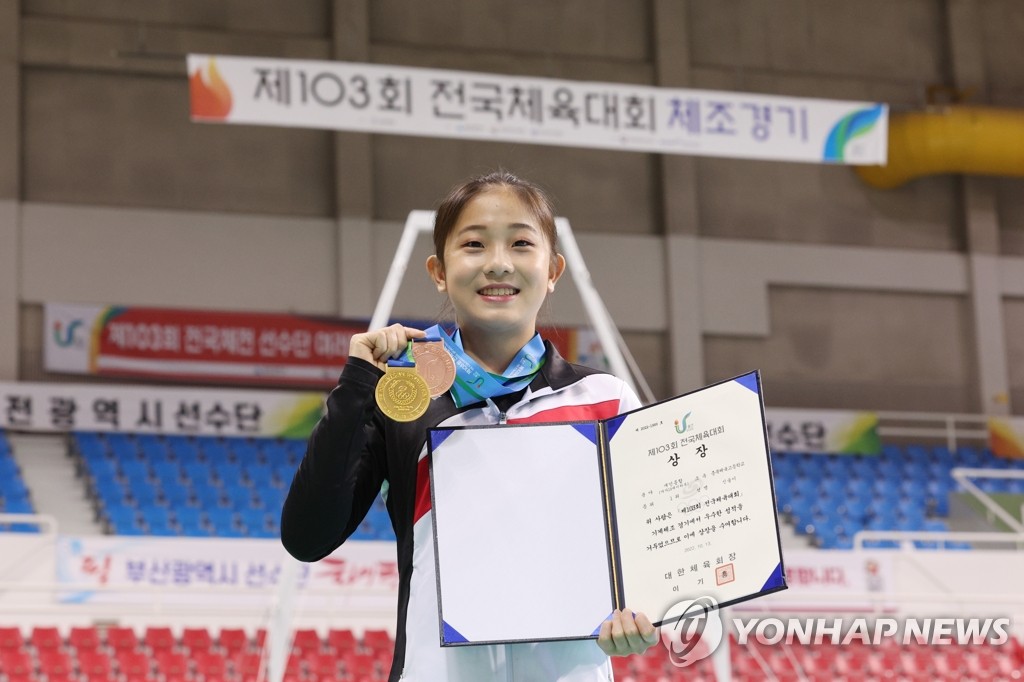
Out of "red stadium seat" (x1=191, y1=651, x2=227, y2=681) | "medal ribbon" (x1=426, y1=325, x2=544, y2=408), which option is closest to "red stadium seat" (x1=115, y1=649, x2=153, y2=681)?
"red stadium seat" (x1=191, y1=651, x2=227, y2=681)

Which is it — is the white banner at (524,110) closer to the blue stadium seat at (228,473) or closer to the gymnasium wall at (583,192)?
the blue stadium seat at (228,473)

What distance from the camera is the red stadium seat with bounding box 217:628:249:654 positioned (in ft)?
27.3

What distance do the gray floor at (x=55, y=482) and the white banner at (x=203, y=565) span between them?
3.07 meters

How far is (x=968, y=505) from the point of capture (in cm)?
1492

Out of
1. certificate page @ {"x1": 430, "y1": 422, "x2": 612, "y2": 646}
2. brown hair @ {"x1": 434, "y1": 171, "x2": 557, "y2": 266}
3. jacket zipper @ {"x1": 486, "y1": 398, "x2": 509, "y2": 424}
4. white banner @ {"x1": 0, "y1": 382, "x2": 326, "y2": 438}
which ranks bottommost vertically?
certificate page @ {"x1": 430, "y1": 422, "x2": 612, "y2": 646}

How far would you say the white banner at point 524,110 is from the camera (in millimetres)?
10102

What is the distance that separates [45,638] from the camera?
319 inches

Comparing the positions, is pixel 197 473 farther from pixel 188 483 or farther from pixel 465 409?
pixel 465 409

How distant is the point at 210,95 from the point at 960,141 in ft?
35.9

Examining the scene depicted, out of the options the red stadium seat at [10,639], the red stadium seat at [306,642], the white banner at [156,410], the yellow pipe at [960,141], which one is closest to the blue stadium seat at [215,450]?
the white banner at [156,410]

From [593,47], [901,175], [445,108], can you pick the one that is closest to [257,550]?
[445,108]

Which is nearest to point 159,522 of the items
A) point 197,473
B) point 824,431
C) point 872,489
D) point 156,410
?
point 197,473

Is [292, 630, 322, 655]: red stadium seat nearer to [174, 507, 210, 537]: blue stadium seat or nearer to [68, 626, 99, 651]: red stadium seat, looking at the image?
[68, 626, 99, 651]: red stadium seat

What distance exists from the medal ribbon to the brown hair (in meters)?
0.17
